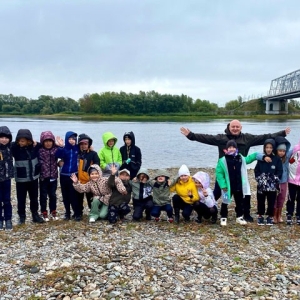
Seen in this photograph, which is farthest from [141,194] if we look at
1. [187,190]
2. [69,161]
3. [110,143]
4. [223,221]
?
[223,221]

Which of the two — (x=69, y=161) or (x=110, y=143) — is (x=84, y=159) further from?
(x=110, y=143)

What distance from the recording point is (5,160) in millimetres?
7426

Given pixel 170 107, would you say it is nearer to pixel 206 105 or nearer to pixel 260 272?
pixel 206 105

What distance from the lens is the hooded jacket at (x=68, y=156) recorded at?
26.3ft

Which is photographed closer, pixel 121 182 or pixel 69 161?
pixel 69 161

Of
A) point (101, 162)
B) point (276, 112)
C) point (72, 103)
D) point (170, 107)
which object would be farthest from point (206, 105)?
point (101, 162)

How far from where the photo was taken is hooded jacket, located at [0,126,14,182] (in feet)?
24.2

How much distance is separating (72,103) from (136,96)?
1215 inches

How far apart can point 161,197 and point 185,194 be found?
624mm

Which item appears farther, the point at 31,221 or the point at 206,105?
the point at 206,105

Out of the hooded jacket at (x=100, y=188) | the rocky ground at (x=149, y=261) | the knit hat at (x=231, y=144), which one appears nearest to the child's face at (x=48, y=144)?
the hooded jacket at (x=100, y=188)

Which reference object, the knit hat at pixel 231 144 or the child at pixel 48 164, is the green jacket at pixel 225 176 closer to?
the knit hat at pixel 231 144

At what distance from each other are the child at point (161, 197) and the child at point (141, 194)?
0.13 m

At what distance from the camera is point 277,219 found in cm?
838
